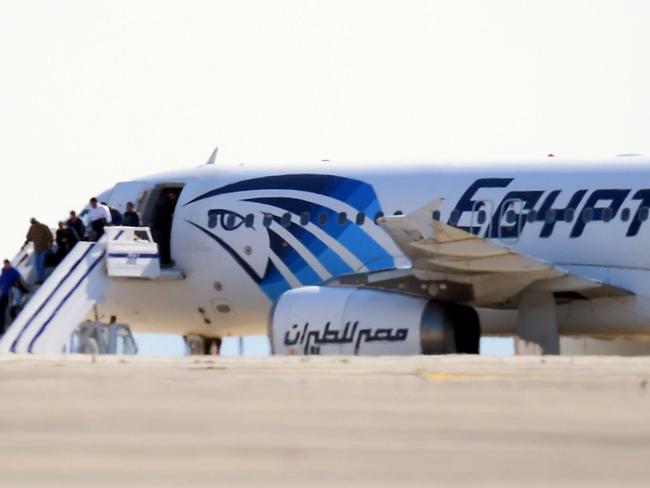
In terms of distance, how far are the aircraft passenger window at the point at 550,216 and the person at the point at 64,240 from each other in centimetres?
729

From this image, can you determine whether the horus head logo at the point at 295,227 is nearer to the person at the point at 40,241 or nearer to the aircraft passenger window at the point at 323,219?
the aircraft passenger window at the point at 323,219

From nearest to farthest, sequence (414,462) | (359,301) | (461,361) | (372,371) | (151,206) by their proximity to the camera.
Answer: (414,462) < (372,371) < (461,361) < (359,301) < (151,206)

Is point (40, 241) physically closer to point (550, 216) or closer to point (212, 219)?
point (212, 219)

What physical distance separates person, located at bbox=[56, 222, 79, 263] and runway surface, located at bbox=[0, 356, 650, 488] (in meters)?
13.5

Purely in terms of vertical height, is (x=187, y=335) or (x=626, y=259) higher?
(x=626, y=259)

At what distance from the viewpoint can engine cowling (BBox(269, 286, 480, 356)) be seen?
75.4 ft

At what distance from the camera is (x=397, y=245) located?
23.7 metres

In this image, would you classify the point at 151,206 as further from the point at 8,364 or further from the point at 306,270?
the point at 8,364

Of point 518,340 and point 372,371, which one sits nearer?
point 372,371

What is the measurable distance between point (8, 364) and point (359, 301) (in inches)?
387

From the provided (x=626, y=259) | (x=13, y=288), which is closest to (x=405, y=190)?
(x=626, y=259)

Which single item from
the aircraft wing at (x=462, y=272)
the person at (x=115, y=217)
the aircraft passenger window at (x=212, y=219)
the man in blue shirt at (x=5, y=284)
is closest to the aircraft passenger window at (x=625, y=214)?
the aircraft wing at (x=462, y=272)

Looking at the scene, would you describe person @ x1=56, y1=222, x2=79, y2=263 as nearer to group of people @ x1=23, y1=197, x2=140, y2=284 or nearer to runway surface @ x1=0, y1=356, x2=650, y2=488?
group of people @ x1=23, y1=197, x2=140, y2=284

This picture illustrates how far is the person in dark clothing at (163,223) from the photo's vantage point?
91.2ft
